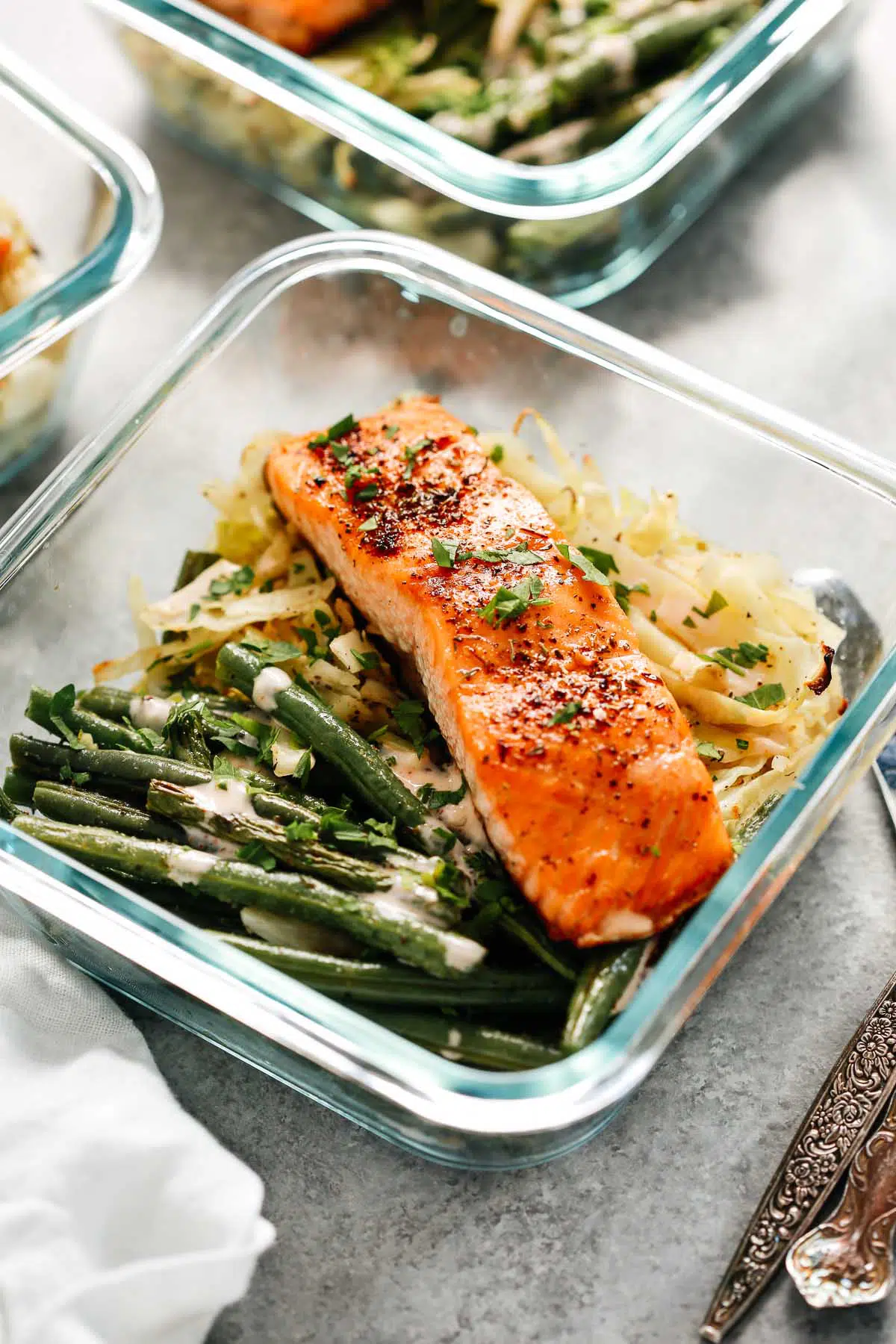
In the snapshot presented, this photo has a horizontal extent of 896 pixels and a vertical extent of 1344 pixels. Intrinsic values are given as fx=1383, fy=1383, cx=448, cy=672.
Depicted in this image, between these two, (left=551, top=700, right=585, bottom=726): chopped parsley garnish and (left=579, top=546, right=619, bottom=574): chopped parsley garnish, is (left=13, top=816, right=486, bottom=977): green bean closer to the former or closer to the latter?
(left=551, top=700, right=585, bottom=726): chopped parsley garnish

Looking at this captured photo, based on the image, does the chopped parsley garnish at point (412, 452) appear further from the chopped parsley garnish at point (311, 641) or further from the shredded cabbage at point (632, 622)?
the chopped parsley garnish at point (311, 641)

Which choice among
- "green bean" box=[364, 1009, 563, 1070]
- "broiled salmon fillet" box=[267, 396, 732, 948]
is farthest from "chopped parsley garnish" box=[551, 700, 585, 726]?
"green bean" box=[364, 1009, 563, 1070]

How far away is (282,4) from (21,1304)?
3.71m

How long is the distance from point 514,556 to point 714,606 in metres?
0.51

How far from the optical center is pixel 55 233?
156 inches

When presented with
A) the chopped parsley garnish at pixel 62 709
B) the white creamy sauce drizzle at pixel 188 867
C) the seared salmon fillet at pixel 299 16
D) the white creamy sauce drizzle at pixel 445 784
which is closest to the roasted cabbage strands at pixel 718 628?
the white creamy sauce drizzle at pixel 445 784

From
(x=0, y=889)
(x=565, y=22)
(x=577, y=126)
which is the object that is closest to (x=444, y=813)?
(x=0, y=889)

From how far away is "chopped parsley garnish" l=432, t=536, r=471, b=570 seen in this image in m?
2.81

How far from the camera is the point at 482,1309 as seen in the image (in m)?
2.53

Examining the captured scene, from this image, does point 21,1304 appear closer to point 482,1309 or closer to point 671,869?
point 482,1309

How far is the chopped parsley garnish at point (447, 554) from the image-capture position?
9.23 ft

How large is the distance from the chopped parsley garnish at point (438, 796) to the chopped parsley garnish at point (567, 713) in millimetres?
299

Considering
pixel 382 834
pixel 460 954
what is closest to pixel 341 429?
pixel 382 834

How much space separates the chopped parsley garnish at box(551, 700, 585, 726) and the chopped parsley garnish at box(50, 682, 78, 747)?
107cm
